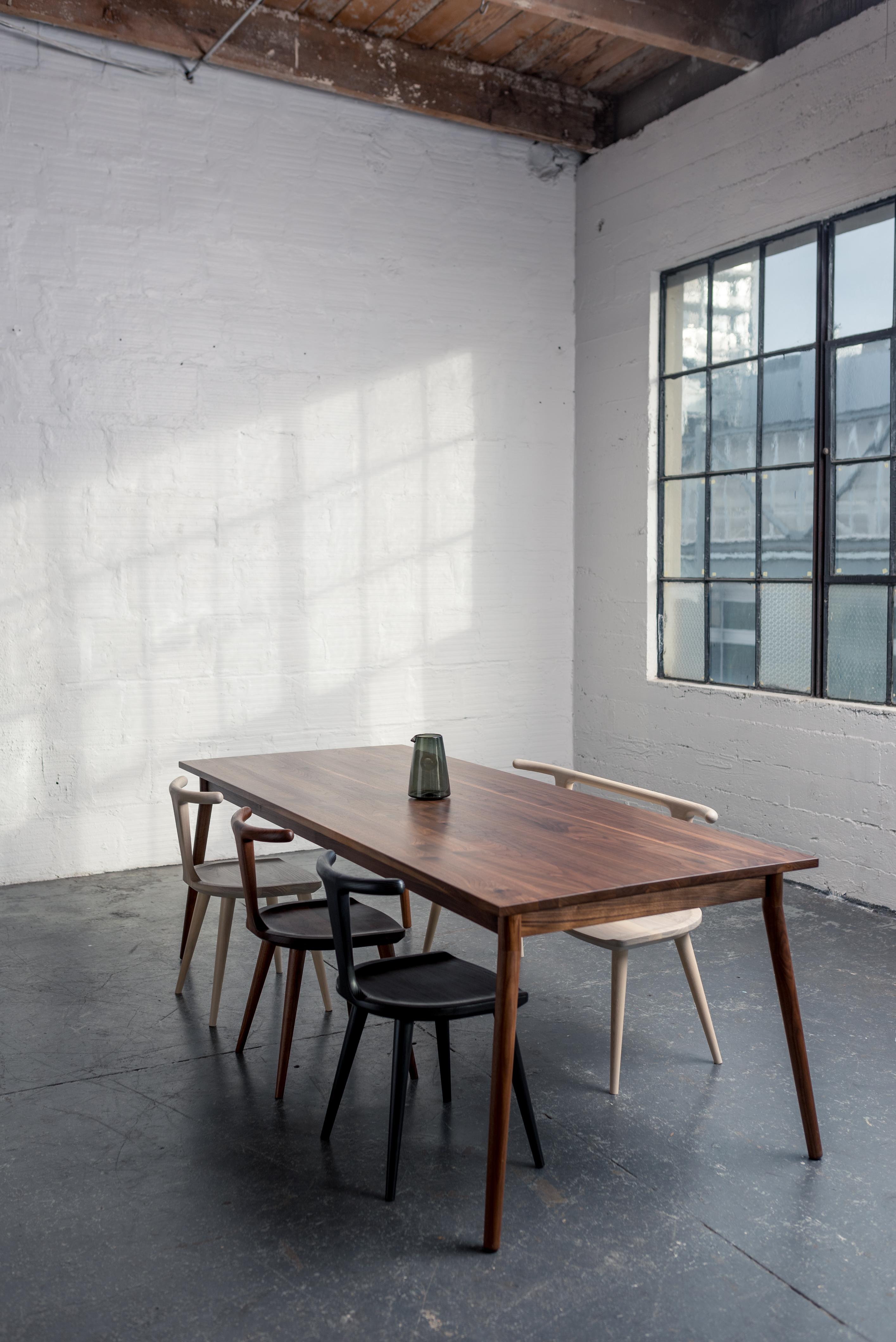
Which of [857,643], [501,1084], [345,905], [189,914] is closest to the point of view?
[501,1084]

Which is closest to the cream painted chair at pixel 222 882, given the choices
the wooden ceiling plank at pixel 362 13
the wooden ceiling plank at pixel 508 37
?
the wooden ceiling plank at pixel 362 13

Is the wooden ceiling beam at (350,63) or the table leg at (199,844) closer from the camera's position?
the table leg at (199,844)

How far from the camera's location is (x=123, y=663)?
17.1ft

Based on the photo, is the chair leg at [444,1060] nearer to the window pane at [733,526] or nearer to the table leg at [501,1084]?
the table leg at [501,1084]

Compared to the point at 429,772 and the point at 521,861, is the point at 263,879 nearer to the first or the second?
the point at 429,772

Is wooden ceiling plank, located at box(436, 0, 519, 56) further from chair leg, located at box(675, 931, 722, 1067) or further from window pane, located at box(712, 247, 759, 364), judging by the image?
chair leg, located at box(675, 931, 722, 1067)

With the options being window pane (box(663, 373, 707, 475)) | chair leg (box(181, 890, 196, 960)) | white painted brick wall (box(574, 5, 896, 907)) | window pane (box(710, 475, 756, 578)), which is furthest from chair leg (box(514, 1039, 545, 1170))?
window pane (box(663, 373, 707, 475))

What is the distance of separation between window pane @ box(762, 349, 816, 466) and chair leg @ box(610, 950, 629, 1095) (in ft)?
9.38

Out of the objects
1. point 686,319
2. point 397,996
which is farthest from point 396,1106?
point 686,319

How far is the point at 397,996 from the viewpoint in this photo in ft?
7.92

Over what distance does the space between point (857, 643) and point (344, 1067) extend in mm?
3081

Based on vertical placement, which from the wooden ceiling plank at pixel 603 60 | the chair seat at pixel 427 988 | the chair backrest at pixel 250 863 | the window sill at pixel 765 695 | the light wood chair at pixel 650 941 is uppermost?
the wooden ceiling plank at pixel 603 60

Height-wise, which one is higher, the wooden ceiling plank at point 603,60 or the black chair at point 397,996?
the wooden ceiling plank at point 603,60

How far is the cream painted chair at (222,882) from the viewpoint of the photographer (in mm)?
3311
